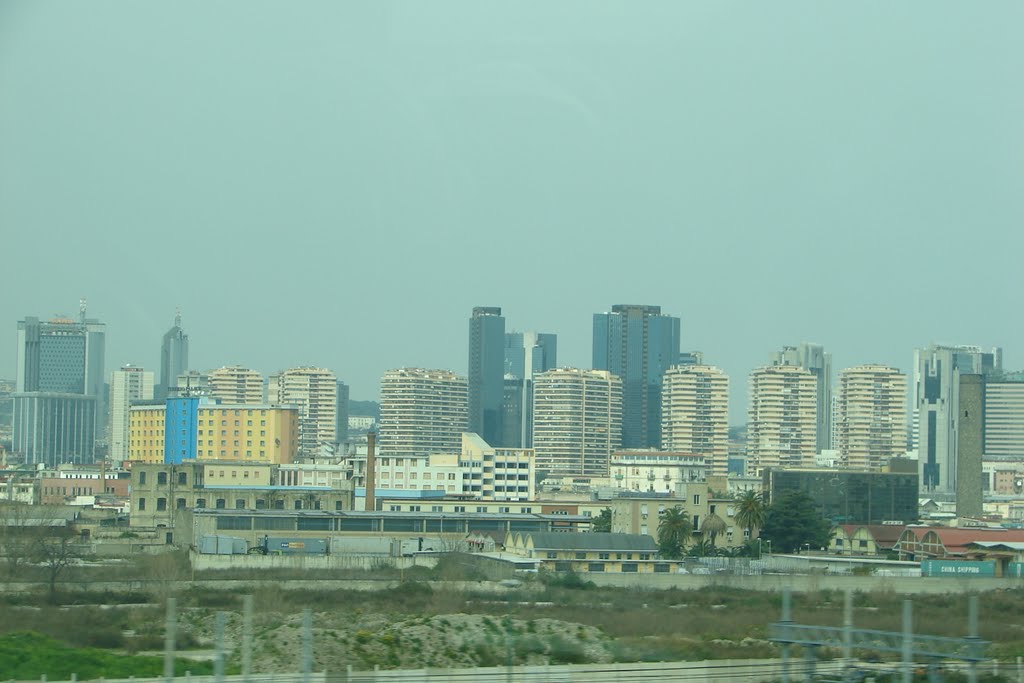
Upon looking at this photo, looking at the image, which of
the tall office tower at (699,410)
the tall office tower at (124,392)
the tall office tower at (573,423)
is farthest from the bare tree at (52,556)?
the tall office tower at (124,392)

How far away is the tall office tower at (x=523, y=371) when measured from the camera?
7719 cm

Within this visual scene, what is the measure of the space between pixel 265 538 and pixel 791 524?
29.2 feet

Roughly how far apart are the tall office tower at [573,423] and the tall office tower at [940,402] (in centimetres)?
1428

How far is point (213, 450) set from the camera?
45438mm

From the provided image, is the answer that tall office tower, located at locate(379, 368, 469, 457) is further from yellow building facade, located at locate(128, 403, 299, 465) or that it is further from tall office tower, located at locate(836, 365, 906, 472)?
yellow building facade, located at locate(128, 403, 299, 465)

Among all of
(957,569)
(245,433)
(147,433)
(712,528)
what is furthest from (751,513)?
(147,433)

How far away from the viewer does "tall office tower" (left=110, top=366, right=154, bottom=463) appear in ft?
232

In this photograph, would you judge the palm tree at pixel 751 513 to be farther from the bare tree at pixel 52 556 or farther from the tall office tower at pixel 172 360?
the tall office tower at pixel 172 360

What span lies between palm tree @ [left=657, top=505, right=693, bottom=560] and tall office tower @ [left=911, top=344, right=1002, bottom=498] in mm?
34291

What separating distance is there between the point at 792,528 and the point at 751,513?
73 centimetres

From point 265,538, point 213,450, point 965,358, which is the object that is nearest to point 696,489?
point 265,538

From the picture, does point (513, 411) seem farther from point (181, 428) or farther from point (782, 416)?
point (181, 428)

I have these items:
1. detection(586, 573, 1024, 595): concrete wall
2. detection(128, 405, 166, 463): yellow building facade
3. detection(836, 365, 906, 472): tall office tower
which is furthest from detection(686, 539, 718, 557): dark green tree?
detection(836, 365, 906, 472): tall office tower

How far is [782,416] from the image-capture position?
6862 cm
